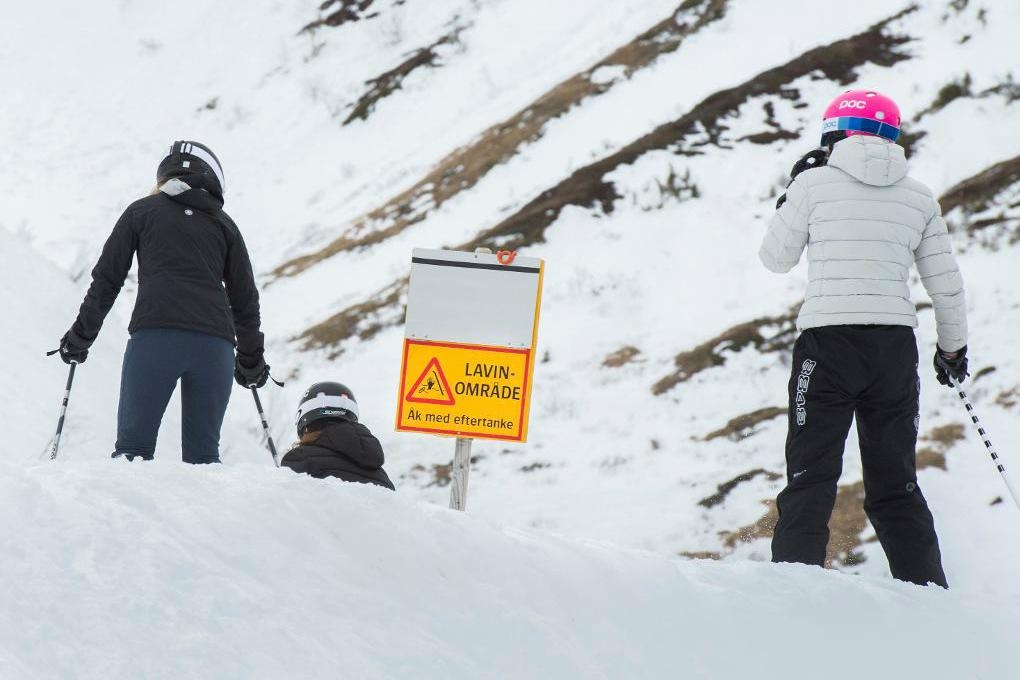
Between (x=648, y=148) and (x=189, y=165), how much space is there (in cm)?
771

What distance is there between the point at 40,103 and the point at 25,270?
57.1 ft

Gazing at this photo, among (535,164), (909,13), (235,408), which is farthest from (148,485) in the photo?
(909,13)

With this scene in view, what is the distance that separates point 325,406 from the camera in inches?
158

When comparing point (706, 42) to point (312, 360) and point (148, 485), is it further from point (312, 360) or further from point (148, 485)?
point (148, 485)

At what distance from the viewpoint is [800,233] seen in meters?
3.88

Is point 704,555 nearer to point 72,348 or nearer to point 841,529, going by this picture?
point 841,529

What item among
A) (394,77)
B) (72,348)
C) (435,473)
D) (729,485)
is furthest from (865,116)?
(394,77)

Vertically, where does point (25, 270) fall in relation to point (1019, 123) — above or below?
below

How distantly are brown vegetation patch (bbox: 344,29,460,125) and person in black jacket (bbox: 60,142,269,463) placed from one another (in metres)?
15.8

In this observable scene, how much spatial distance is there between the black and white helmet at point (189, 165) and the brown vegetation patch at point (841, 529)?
3269mm

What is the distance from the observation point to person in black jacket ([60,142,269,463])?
3992 millimetres

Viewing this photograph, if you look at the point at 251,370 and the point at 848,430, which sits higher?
the point at 251,370

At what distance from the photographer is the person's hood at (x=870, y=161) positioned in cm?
377

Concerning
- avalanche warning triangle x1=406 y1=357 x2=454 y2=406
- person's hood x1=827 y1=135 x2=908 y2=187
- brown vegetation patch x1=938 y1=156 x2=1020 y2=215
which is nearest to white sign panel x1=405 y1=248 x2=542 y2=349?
avalanche warning triangle x1=406 y1=357 x2=454 y2=406
